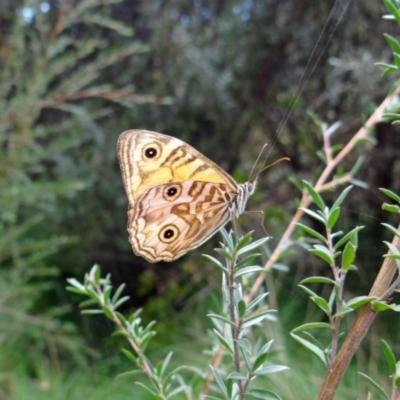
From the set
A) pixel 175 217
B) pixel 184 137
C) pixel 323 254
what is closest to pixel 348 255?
pixel 323 254

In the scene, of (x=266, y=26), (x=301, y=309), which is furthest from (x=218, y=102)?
(x=301, y=309)

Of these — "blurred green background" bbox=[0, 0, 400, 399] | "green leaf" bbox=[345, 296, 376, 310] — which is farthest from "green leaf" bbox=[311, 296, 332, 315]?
"blurred green background" bbox=[0, 0, 400, 399]

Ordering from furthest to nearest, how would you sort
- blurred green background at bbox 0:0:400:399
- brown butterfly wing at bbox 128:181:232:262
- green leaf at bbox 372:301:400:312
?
blurred green background at bbox 0:0:400:399, brown butterfly wing at bbox 128:181:232:262, green leaf at bbox 372:301:400:312

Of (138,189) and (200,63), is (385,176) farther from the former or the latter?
(138,189)

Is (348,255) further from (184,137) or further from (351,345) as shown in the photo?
(184,137)

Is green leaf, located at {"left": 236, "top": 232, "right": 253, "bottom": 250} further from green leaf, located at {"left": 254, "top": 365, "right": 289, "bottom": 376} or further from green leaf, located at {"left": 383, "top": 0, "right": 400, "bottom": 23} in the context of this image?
green leaf, located at {"left": 383, "top": 0, "right": 400, "bottom": 23}

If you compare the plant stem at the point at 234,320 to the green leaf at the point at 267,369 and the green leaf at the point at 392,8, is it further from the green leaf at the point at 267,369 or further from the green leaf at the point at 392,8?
the green leaf at the point at 392,8

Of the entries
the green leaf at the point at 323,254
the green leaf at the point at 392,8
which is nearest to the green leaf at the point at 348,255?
the green leaf at the point at 323,254
